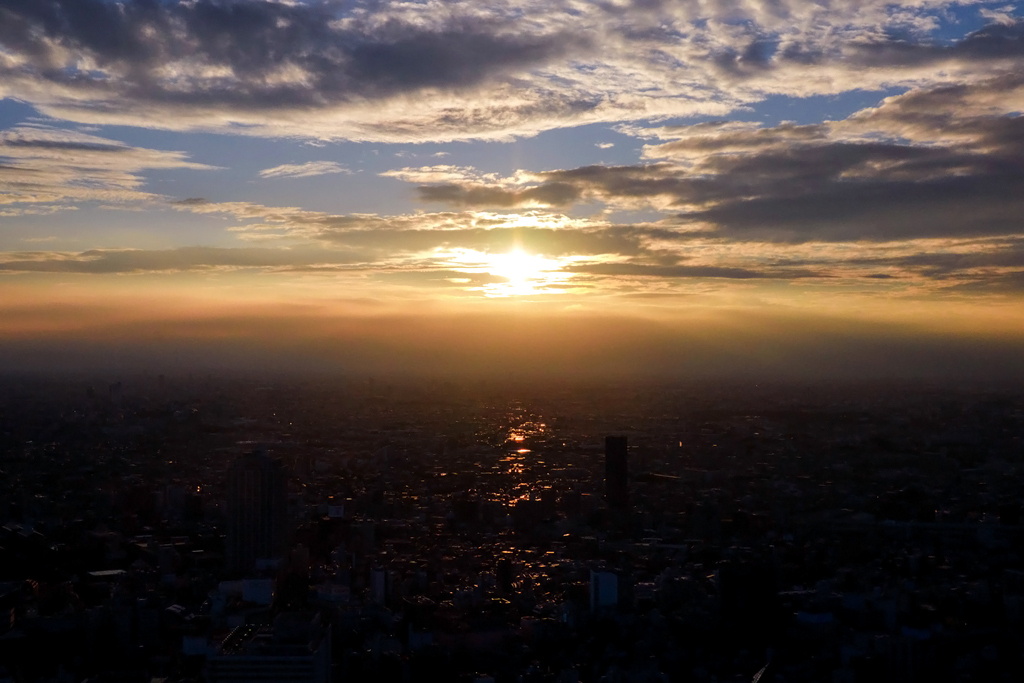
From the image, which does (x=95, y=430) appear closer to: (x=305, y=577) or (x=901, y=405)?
(x=305, y=577)

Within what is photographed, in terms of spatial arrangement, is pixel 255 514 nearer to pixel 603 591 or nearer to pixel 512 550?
pixel 512 550

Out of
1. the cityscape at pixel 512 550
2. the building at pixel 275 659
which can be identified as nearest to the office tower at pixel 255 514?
the cityscape at pixel 512 550

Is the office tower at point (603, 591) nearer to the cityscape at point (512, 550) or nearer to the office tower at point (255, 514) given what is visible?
the cityscape at point (512, 550)

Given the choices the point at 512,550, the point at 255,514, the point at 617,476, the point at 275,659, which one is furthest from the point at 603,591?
the point at 617,476

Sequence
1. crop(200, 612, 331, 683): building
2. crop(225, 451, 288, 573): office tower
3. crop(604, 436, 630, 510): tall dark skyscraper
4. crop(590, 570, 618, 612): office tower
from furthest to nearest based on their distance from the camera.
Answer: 1. crop(604, 436, 630, 510): tall dark skyscraper
2. crop(225, 451, 288, 573): office tower
3. crop(590, 570, 618, 612): office tower
4. crop(200, 612, 331, 683): building

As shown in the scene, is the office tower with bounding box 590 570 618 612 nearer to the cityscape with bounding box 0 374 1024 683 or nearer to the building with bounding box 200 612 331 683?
the cityscape with bounding box 0 374 1024 683

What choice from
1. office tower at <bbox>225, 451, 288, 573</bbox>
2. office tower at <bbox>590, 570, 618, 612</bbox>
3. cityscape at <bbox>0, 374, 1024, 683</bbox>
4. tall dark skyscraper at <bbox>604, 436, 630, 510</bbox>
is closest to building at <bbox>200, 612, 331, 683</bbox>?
cityscape at <bbox>0, 374, 1024, 683</bbox>
